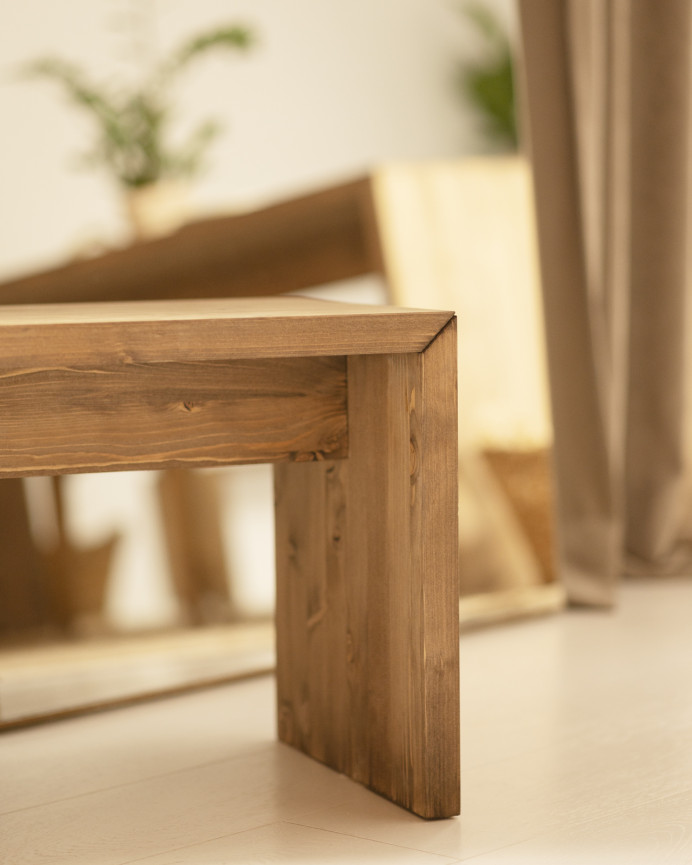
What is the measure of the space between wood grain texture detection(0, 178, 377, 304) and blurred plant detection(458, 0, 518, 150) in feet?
6.78

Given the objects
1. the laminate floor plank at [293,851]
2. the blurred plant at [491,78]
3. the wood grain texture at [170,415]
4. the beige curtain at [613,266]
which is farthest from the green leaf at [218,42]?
the laminate floor plank at [293,851]

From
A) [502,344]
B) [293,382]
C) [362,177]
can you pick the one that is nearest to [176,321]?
[293,382]

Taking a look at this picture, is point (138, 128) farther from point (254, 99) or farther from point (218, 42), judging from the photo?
point (254, 99)

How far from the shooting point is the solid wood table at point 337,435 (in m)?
0.90

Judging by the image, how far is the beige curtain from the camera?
1.87 m

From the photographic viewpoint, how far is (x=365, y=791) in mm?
1063

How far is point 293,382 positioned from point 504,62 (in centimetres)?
362

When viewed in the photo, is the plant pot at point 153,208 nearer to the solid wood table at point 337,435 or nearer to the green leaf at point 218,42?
the green leaf at point 218,42

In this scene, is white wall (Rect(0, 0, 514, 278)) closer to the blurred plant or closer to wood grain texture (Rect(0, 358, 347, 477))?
the blurred plant

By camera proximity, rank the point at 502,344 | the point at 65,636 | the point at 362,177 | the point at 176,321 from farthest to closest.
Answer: the point at 65,636 < the point at 502,344 < the point at 362,177 < the point at 176,321

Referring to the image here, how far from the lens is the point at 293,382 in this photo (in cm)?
106

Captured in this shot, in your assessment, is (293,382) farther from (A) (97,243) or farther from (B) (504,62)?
(B) (504,62)

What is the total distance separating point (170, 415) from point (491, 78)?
364 centimetres

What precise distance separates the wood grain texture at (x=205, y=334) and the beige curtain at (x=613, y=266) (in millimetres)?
985
